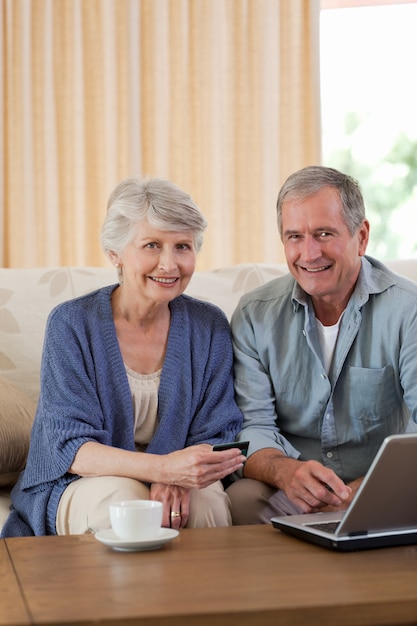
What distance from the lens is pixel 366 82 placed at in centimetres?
365

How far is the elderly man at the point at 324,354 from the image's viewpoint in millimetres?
1984

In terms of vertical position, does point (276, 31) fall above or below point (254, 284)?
above

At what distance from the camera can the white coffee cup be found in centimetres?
130

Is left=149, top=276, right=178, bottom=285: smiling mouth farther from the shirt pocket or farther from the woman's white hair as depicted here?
the shirt pocket

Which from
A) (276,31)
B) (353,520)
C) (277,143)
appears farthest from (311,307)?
(276,31)

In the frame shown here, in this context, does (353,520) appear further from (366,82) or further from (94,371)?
(366,82)

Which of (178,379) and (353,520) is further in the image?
(178,379)

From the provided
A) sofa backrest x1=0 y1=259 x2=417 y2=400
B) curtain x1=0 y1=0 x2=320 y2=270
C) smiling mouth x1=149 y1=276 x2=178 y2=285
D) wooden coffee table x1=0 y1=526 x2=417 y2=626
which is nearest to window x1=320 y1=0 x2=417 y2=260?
curtain x1=0 y1=0 x2=320 y2=270

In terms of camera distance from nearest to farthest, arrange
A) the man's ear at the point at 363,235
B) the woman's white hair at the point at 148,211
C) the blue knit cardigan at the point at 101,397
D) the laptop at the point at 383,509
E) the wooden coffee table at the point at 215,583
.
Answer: the wooden coffee table at the point at 215,583 → the laptop at the point at 383,509 → the blue knit cardigan at the point at 101,397 → the woman's white hair at the point at 148,211 → the man's ear at the point at 363,235

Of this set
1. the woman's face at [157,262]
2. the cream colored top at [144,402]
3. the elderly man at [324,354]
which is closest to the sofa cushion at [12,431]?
the cream colored top at [144,402]

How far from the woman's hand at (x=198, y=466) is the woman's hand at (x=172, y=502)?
18 mm

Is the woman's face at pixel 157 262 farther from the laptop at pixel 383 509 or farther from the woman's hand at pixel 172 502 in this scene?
the laptop at pixel 383 509

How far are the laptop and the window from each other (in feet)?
8.21

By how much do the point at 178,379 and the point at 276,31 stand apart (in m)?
1.92
